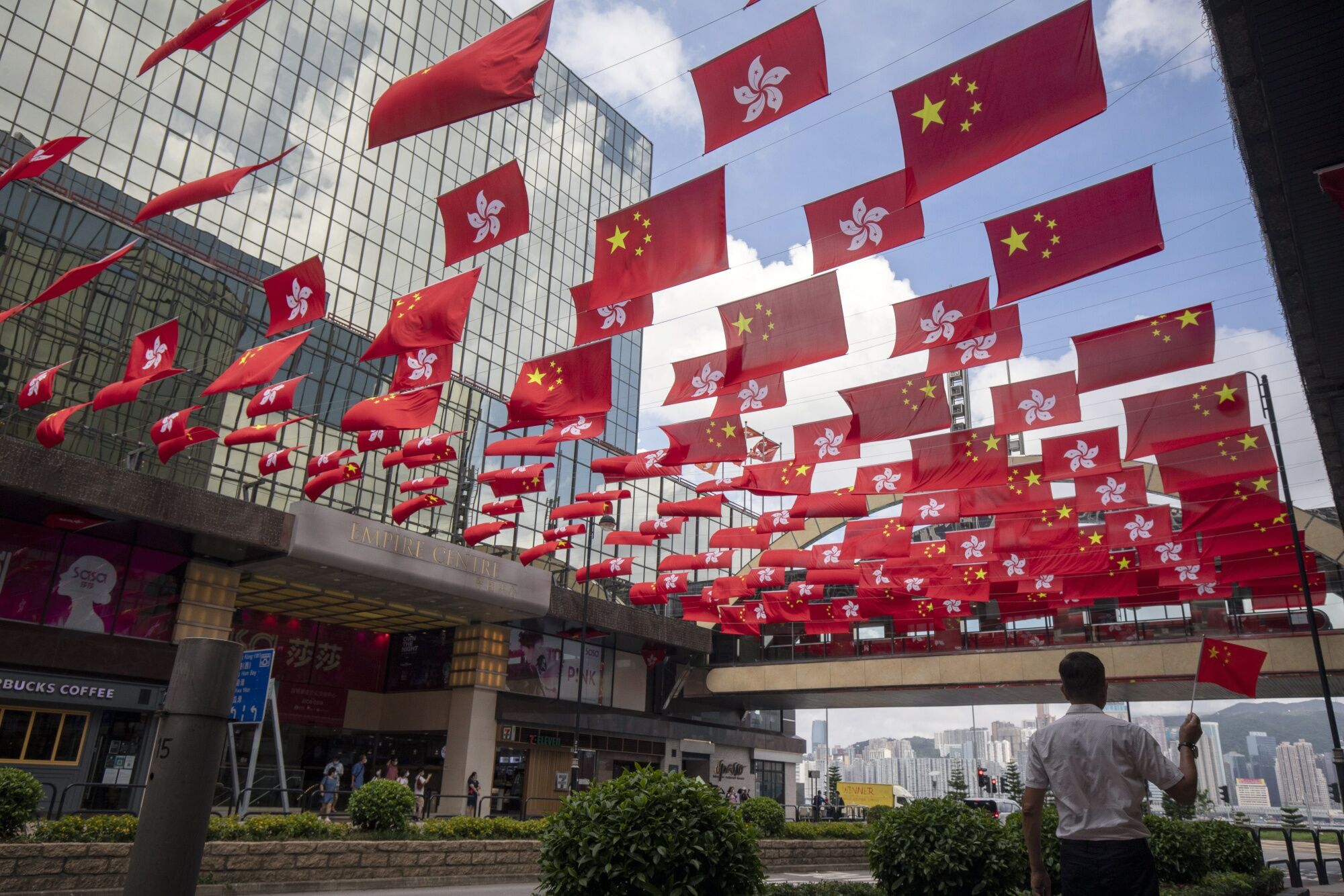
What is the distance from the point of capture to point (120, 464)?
76.0ft

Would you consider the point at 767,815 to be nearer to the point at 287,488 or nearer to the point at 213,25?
the point at 287,488

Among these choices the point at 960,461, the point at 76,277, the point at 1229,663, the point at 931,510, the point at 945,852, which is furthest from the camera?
the point at 931,510

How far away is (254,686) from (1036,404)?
13.0 metres

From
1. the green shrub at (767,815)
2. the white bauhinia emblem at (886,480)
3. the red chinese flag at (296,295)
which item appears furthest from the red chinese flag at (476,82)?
the green shrub at (767,815)

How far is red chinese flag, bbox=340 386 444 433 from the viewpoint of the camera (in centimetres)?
1572

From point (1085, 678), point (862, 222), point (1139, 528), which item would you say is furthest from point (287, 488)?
point (1085, 678)

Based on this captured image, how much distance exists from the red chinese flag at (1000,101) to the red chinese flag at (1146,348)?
5.97m

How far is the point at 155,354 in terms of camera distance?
15.1 meters

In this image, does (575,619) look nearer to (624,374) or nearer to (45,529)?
(45,529)

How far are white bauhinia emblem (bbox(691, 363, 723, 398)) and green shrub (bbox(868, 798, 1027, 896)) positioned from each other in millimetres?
6636

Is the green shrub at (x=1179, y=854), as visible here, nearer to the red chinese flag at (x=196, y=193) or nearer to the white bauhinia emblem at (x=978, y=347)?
the white bauhinia emblem at (x=978, y=347)

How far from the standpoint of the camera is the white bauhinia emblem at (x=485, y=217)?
10828mm

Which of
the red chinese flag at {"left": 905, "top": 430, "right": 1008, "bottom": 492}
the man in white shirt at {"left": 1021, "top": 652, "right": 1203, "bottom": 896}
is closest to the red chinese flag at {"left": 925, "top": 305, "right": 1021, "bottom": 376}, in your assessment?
the red chinese flag at {"left": 905, "top": 430, "right": 1008, "bottom": 492}

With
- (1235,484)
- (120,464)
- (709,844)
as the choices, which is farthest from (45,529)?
(1235,484)
